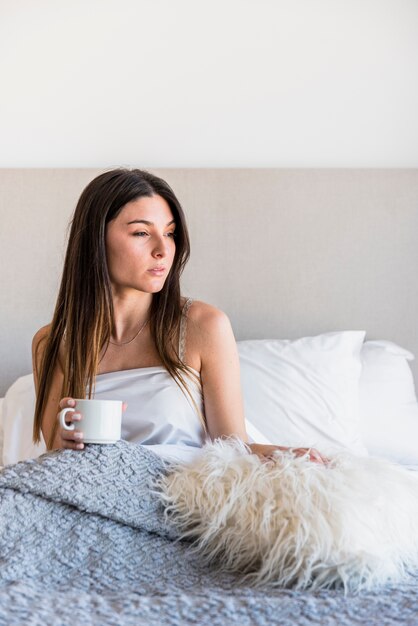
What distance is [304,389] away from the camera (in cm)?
228

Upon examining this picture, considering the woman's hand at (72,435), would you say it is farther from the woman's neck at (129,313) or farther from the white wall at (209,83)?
the white wall at (209,83)

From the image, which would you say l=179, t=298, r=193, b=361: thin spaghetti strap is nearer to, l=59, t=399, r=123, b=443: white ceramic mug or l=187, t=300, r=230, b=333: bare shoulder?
l=187, t=300, r=230, b=333: bare shoulder

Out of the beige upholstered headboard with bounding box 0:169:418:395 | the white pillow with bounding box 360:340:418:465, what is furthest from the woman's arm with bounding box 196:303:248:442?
the beige upholstered headboard with bounding box 0:169:418:395

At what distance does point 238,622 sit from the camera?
100cm

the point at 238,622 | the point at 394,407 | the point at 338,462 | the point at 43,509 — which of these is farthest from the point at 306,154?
the point at 238,622

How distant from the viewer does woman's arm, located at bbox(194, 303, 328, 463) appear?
1.83 meters

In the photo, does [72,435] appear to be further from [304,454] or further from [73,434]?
[304,454]

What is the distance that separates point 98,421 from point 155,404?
1.50 ft

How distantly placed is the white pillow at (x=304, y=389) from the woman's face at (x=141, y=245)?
53 cm

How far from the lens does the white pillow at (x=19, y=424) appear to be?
2.17 meters

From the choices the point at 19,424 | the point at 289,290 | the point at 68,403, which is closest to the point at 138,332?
the point at 19,424

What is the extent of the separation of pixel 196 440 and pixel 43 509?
23.3 inches

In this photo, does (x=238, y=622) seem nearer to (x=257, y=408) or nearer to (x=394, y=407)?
(x=257, y=408)

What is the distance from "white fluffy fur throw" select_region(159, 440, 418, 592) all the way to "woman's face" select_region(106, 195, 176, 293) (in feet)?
1.92
